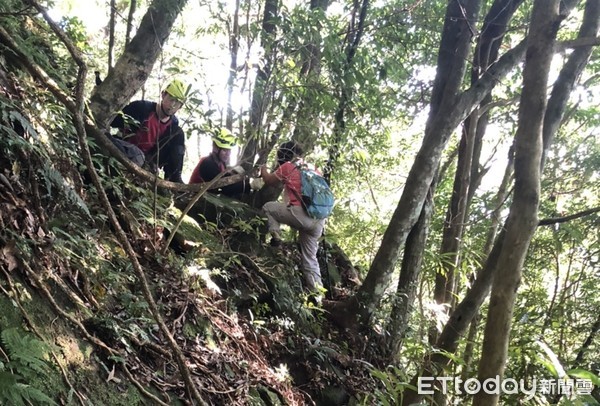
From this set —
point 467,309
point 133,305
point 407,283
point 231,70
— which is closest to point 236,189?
point 407,283

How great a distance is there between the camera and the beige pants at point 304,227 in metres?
Answer: 6.12

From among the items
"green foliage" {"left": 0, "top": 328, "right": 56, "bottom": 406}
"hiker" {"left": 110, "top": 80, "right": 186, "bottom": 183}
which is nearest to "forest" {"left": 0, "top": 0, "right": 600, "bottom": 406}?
"green foliage" {"left": 0, "top": 328, "right": 56, "bottom": 406}

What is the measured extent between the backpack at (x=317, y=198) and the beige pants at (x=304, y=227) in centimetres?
14

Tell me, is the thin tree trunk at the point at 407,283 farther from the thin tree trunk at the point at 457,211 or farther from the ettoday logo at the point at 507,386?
the ettoday logo at the point at 507,386

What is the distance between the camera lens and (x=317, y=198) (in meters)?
5.86

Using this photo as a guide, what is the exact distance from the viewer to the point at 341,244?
9258 millimetres

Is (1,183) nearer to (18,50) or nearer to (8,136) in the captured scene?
(8,136)

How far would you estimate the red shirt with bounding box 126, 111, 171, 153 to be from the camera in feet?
18.6

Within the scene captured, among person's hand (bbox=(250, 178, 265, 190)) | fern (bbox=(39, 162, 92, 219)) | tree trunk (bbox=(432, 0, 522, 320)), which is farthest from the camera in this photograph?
person's hand (bbox=(250, 178, 265, 190))

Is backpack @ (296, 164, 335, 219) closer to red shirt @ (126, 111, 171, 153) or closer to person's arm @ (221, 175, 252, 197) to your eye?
person's arm @ (221, 175, 252, 197)

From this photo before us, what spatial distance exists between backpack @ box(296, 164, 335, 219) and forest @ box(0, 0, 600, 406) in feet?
0.71

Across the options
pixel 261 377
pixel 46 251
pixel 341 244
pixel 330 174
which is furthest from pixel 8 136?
pixel 341 244

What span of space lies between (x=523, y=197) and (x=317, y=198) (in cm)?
292

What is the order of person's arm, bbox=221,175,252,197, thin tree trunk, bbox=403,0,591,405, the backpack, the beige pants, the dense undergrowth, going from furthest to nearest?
person's arm, bbox=221,175,252,197, the beige pants, the backpack, thin tree trunk, bbox=403,0,591,405, the dense undergrowth
